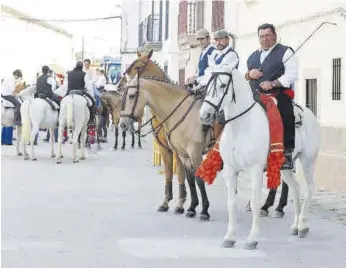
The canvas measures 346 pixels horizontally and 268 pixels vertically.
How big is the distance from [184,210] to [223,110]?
115 inches

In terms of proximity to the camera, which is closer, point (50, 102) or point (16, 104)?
point (50, 102)

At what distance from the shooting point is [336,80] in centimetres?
1421

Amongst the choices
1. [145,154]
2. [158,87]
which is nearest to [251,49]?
[145,154]

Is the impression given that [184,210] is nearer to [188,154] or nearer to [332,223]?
[188,154]

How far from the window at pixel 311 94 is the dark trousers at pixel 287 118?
6237mm

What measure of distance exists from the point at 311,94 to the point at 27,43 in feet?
175

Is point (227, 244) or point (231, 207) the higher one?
point (231, 207)

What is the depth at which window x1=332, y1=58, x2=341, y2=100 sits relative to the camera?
46.1 feet

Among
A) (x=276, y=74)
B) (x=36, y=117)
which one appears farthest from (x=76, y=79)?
(x=276, y=74)

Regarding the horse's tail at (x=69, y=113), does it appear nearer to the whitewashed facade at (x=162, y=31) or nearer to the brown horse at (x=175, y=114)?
the brown horse at (x=175, y=114)

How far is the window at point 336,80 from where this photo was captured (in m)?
14.1

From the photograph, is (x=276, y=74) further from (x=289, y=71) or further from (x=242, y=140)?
(x=242, y=140)

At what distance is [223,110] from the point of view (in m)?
8.38

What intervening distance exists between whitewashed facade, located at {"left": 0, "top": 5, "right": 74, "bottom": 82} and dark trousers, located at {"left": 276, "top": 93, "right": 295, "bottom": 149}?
40.1 metres
